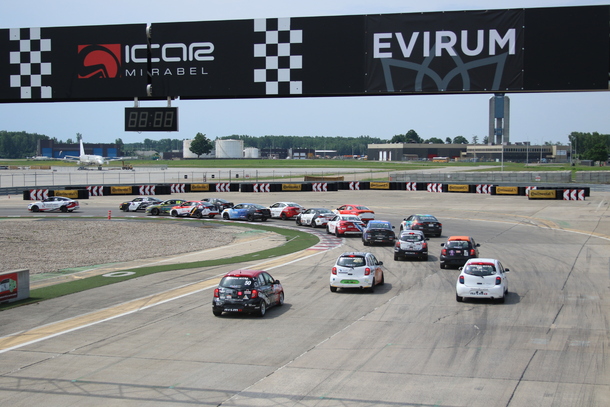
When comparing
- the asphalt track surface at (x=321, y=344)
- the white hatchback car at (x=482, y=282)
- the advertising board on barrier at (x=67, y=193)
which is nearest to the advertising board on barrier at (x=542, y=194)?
the asphalt track surface at (x=321, y=344)

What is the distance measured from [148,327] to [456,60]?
10.6 m

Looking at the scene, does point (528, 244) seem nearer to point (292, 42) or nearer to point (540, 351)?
point (540, 351)

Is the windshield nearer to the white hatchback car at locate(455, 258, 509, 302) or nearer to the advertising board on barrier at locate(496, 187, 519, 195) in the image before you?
the white hatchback car at locate(455, 258, 509, 302)

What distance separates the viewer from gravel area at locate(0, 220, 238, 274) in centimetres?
A: 3117

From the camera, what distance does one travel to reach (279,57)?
16.1m

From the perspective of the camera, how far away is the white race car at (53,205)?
56.0m

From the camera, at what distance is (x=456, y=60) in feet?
49.6

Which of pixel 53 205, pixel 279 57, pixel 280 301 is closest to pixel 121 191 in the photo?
pixel 53 205

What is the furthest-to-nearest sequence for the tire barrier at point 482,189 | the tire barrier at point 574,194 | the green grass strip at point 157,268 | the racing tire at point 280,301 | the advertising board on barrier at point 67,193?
the tire barrier at point 482,189 → the advertising board on barrier at point 67,193 → the tire barrier at point 574,194 → the green grass strip at point 157,268 → the racing tire at point 280,301

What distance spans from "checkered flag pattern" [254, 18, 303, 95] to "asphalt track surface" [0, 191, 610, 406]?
6.41 meters

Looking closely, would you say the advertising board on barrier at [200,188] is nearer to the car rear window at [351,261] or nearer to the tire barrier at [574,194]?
the tire barrier at [574,194]

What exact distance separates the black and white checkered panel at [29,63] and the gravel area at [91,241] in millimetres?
12817

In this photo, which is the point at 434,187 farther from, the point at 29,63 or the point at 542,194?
the point at 29,63

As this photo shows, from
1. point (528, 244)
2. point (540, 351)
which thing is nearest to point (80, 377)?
point (540, 351)
